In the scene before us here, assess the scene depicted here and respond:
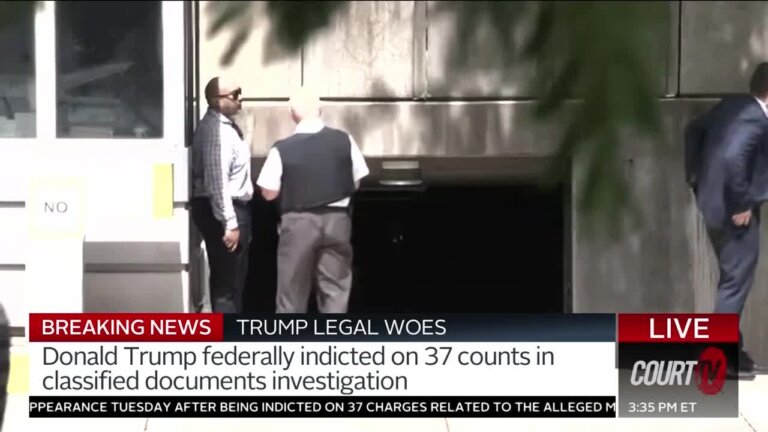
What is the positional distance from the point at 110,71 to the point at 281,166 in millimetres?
1163

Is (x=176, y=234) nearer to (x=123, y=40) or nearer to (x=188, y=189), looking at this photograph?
(x=188, y=189)

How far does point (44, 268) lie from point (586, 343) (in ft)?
9.66

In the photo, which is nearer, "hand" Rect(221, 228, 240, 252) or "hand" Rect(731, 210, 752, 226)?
"hand" Rect(731, 210, 752, 226)

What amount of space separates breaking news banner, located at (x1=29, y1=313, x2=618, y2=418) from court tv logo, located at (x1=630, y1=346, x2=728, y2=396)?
22 centimetres

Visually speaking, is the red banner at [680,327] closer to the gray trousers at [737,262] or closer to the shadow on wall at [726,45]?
the gray trousers at [737,262]

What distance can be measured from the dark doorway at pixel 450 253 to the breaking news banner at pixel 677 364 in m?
1.25

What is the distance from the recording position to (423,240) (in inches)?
379

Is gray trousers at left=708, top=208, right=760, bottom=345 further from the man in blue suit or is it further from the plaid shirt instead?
the plaid shirt

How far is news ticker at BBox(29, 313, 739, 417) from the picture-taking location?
703 centimetres

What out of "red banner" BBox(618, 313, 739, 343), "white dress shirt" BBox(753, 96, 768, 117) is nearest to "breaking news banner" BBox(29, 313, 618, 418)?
"red banner" BBox(618, 313, 739, 343)

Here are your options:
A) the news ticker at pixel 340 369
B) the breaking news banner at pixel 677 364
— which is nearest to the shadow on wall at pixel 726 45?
the breaking news banner at pixel 677 364

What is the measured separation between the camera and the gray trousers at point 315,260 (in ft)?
26.4
